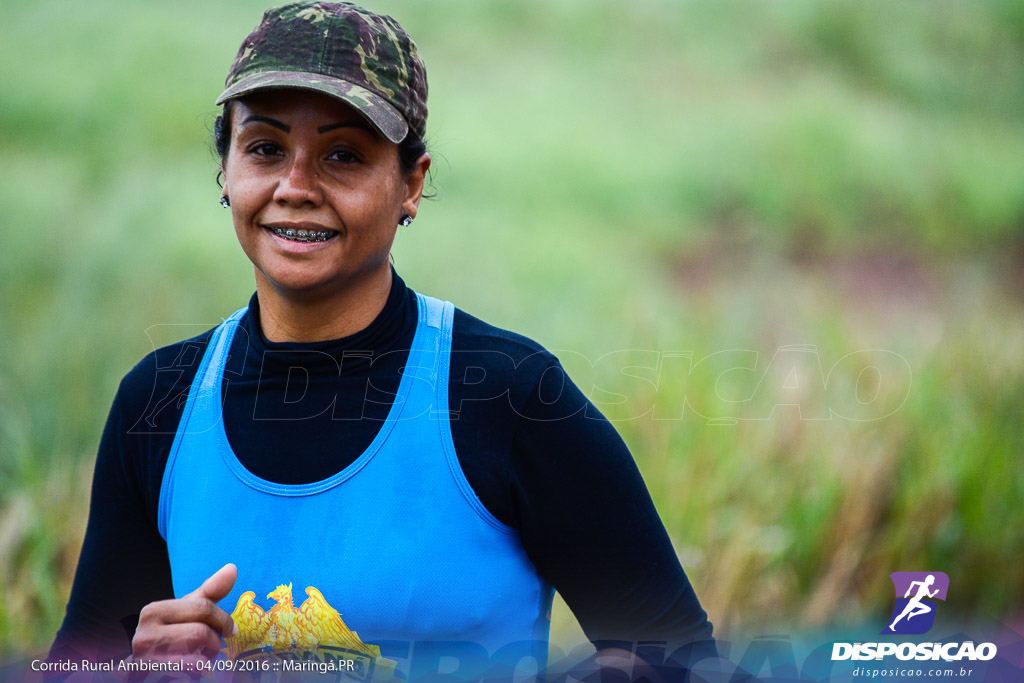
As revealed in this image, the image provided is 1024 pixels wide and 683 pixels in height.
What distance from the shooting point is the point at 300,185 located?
58.6 inches

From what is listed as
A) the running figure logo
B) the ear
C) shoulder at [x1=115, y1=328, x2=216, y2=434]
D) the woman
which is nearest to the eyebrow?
the woman

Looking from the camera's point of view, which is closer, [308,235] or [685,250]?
[308,235]

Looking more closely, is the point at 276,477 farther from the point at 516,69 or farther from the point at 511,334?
the point at 516,69

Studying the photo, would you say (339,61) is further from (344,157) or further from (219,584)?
(219,584)

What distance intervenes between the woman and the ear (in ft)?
0.13

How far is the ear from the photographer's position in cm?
163

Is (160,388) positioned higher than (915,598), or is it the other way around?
(160,388)

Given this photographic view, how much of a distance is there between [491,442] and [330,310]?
351 mm

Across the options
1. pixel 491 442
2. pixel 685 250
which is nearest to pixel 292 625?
pixel 491 442

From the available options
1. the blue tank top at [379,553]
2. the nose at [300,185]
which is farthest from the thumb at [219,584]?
the nose at [300,185]

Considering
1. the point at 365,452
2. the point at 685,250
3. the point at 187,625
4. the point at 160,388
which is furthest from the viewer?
the point at 685,250

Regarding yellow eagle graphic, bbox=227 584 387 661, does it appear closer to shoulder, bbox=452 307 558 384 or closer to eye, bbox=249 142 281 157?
shoulder, bbox=452 307 558 384

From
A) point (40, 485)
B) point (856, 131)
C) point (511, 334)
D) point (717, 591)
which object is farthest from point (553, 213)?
point (511, 334)

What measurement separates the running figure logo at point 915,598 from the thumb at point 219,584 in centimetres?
211
